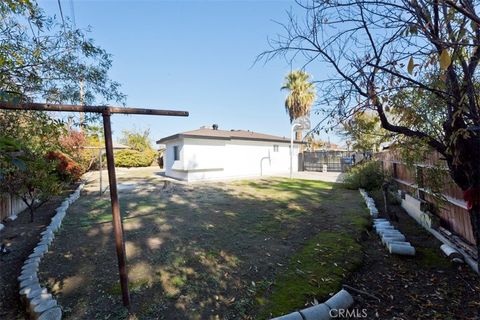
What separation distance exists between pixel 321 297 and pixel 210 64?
10201 millimetres

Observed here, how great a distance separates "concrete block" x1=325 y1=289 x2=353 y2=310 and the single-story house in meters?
Answer: 12.5

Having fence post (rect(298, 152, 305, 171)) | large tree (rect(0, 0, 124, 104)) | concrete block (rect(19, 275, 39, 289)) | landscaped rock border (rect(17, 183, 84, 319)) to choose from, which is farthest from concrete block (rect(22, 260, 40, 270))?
fence post (rect(298, 152, 305, 171))

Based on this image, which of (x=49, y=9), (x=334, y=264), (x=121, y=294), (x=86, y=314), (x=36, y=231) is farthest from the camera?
(x=36, y=231)

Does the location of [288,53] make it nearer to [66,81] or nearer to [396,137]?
[396,137]

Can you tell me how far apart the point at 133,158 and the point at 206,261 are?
889 inches

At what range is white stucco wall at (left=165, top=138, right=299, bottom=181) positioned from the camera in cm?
1501

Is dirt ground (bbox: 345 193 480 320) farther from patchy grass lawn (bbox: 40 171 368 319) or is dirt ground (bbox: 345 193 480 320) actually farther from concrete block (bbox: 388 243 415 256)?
patchy grass lawn (bbox: 40 171 368 319)

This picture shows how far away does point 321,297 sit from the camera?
3.02m

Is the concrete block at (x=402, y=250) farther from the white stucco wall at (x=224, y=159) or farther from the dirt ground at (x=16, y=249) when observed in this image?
the white stucco wall at (x=224, y=159)

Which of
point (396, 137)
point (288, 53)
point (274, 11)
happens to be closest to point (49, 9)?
point (274, 11)

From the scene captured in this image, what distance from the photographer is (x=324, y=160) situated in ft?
69.3

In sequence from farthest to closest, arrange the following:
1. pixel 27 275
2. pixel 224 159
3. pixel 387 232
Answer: pixel 224 159
pixel 387 232
pixel 27 275

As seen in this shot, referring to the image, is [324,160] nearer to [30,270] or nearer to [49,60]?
[49,60]

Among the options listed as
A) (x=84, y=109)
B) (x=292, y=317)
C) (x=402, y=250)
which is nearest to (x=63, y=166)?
(x=84, y=109)
